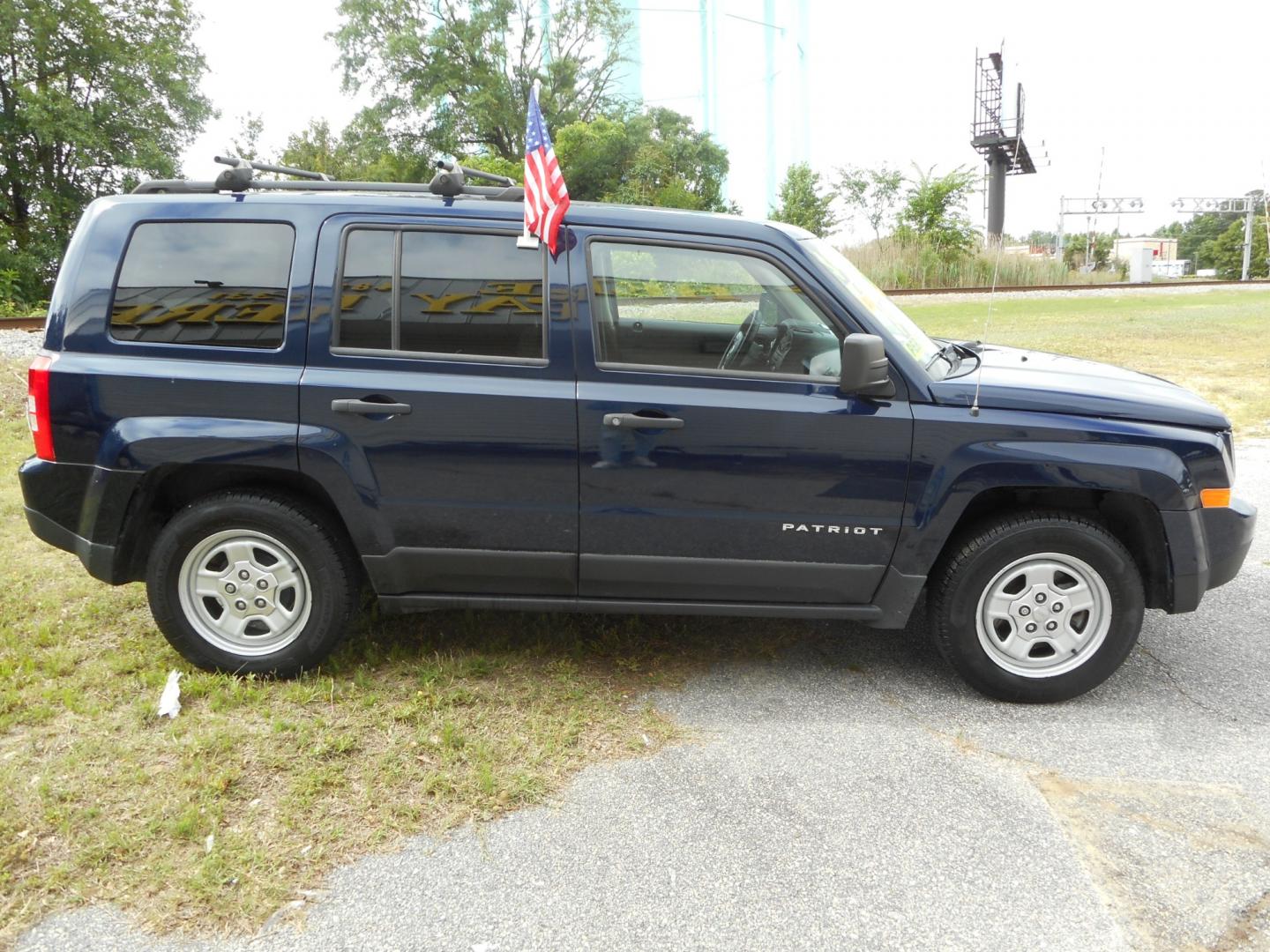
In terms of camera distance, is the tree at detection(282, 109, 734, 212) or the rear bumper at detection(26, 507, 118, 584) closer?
the rear bumper at detection(26, 507, 118, 584)

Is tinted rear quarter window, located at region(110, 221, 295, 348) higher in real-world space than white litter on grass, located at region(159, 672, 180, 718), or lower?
higher

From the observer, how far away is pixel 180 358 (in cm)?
370

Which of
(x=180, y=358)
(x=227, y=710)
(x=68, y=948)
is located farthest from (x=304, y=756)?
(x=180, y=358)

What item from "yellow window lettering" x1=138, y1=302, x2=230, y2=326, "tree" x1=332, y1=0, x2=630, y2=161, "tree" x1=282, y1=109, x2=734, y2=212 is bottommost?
"yellow window lettering" x1=138, y1=302, x2=230, y2=326

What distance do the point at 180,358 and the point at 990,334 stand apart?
15.5 m

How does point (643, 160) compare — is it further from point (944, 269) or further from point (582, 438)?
point (582, 438)

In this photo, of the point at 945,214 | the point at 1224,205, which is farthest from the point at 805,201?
the point at 1224,205

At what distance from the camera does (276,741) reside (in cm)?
341

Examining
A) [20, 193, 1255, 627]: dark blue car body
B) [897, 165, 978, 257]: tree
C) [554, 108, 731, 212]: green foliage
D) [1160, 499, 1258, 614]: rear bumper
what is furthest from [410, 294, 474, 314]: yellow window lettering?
[554, 108, 731, 212]: green foliage

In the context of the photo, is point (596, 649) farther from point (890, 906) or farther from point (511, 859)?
point (890, 906)

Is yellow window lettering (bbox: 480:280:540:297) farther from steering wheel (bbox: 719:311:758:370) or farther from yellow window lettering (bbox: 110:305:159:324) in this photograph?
yellow window lettering (bbox: 110:305:159:324)

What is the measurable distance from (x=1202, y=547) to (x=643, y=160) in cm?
3884

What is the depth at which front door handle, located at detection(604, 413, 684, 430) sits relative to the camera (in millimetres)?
3574

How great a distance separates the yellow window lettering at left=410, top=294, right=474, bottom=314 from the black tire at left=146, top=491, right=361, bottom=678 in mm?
970
